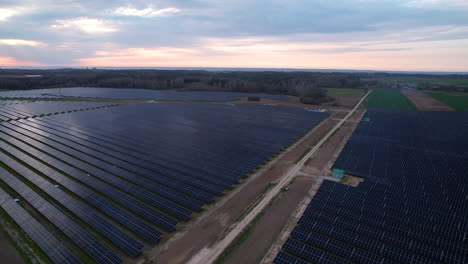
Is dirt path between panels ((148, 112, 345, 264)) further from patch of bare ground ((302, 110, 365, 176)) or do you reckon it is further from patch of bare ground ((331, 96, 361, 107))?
patch of bare ground ((331, 96, 361, 107))

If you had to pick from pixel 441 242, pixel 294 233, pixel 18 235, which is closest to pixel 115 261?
pixel 18 235

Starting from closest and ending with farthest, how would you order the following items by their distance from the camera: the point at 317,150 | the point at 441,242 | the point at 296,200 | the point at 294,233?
1. the point at 441,242
2. the point at 294,233
3. the point at 296,200
4. the point at 317,150

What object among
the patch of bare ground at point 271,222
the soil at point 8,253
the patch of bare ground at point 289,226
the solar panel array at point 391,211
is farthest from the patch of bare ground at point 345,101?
the soil at point 8,253

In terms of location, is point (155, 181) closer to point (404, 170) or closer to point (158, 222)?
point (158, 222)

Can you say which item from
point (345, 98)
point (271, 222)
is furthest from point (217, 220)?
point (345, 98)

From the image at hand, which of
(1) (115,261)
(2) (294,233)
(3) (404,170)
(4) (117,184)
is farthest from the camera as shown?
(3) (404,170)

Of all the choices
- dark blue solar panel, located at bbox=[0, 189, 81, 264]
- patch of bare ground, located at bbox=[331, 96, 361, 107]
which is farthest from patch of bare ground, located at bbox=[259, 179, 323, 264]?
patch of bare ground, located at bbox=[331, 96, 361, 107]

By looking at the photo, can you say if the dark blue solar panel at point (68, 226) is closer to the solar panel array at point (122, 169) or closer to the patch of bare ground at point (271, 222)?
the solar panel array at point (122, 169)
